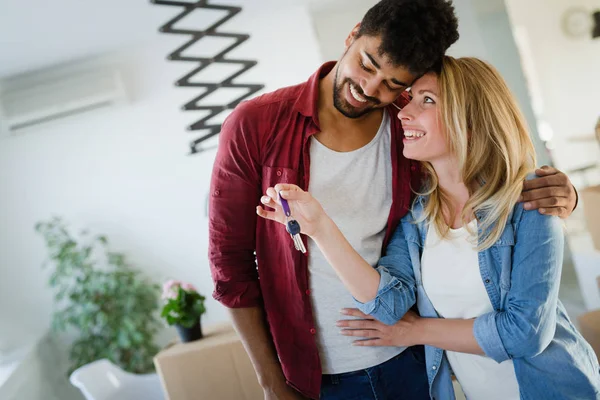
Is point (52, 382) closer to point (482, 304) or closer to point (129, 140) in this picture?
point (129, 140)

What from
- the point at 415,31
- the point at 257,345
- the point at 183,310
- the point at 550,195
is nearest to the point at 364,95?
the point at 415,31

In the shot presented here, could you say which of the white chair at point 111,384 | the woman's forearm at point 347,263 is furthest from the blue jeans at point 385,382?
the white chair at point 111,384

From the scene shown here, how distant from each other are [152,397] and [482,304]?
2.51 metres

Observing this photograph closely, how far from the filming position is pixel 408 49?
57.1 inches

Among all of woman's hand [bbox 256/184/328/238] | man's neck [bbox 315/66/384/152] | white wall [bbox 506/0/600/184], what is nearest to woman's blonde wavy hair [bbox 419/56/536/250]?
man's neck [bbox 315/66/384/152]

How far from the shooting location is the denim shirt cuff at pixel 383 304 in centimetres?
148

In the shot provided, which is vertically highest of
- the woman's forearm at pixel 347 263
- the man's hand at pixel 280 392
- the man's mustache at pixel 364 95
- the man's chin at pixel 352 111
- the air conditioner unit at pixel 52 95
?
the air conditioner unit at pixel 52 95

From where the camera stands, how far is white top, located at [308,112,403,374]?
1598 mm

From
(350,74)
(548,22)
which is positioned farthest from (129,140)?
(350,74)

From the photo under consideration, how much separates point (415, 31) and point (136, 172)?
377cm

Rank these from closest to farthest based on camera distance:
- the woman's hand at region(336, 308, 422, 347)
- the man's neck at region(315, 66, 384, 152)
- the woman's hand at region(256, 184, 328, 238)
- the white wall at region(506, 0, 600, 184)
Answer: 1. the woman's hand at region(256, 184, 328, 238)
2. the woman's hand at region(336, 308, 422, 347)
3. the man's neck at region(315, 66, 384, 152)
4. the white wall at region(506, 0, 600, 184)

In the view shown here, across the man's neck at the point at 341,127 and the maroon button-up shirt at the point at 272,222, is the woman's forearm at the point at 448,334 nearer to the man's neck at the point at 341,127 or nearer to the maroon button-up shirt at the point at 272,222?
the maroon button-up shirt at the point at 272,222

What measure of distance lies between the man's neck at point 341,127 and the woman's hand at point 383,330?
465 mm

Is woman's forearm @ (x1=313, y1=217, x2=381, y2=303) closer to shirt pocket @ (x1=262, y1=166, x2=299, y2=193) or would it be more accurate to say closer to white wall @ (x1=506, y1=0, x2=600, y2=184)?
shirt pocket @ (x1=262, y1=166, x2=299, y2=193)
